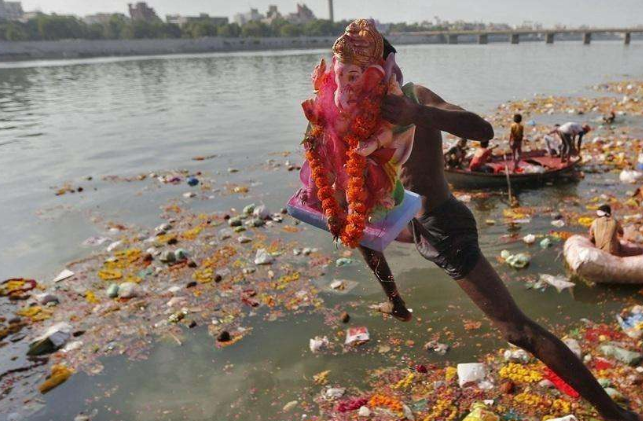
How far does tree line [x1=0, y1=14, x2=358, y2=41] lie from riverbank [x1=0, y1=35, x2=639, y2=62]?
Result: 457 centimetres

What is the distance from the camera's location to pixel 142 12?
130 meters

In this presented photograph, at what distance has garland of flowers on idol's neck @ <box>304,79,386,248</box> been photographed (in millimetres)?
2375

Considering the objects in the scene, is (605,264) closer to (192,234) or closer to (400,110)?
(400,110)

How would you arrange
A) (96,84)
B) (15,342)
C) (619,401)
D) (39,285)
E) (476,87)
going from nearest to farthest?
(619,401)
(15,342)
(39,285)
(476,87)
(96,84)

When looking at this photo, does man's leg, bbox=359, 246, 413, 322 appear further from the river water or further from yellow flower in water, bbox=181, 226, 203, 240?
yellow flower in water, bbox=181, 226, 203, 240

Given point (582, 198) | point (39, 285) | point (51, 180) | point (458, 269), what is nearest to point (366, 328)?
point (458, 269)

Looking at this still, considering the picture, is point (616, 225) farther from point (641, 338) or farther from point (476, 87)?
point (476, 87)

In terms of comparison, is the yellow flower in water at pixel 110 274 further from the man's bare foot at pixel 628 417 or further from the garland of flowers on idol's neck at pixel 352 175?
the man's bare foot at pixel 628 417

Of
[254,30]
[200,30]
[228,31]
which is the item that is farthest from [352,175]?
[254,30]

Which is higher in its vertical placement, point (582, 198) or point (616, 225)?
point (616, 225)

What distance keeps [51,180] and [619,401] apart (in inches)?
501

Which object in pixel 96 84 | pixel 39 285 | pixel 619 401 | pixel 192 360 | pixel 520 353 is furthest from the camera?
pixel 96 84

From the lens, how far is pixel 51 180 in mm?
11703

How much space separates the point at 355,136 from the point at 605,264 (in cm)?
455
